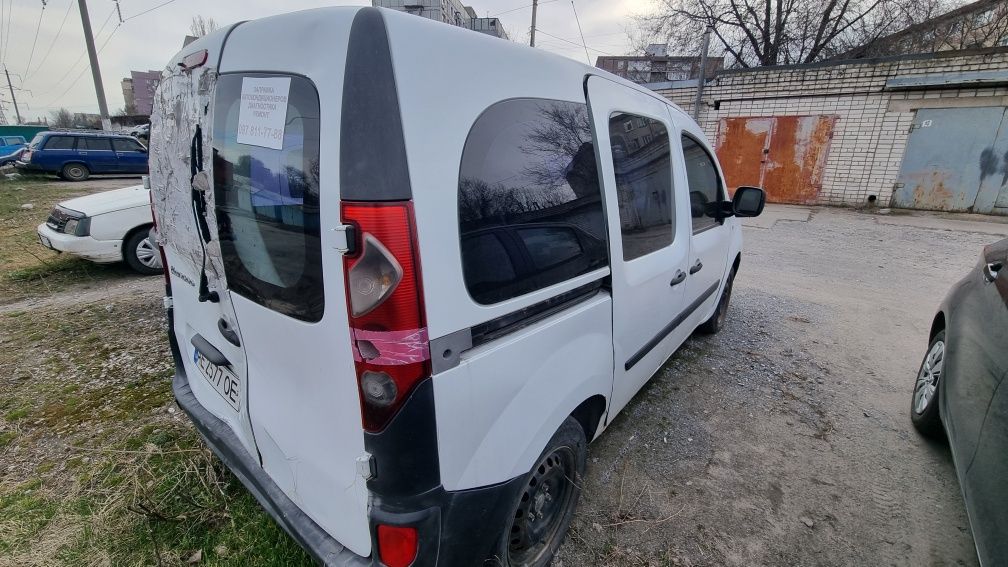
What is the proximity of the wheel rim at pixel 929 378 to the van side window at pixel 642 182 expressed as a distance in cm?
178

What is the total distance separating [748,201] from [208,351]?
10.9 ft

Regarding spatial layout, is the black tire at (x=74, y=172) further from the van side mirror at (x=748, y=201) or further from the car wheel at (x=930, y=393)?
the car wheel at (x=930, y=393)

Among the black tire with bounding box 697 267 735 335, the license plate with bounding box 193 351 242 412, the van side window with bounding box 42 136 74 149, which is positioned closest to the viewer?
the license plate with bounding box 193 351 242 412

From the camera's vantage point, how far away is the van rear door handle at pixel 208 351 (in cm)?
167

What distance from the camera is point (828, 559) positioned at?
6.28 ft

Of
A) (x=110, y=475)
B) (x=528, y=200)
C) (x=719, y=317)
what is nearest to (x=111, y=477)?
(x=110, y=475)

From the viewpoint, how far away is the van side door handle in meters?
1.54

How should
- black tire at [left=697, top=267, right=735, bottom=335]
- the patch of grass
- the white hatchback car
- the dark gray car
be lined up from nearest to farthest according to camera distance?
the dark gray car
the patch of grass
black tire at [left=697, top=267, right=735, bottom=335]
the white hatchback car

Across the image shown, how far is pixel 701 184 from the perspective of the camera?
9.93 ft

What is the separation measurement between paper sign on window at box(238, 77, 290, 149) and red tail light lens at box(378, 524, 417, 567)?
44.3 inches

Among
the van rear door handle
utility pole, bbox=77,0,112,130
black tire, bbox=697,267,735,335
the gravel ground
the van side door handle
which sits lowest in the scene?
the gravel ground

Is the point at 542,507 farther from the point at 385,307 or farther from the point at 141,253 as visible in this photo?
the point at 141,253

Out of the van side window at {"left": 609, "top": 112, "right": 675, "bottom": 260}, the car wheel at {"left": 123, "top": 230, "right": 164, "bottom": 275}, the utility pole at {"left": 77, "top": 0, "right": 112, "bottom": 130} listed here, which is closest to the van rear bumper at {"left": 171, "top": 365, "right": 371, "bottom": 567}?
the van side window at {"left": 609, "top": 112, "right": 675, "bottom": 260}

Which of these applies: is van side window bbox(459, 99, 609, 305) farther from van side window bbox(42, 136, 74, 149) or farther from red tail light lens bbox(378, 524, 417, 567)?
van side window bbox(42, 136, 74, 149)
